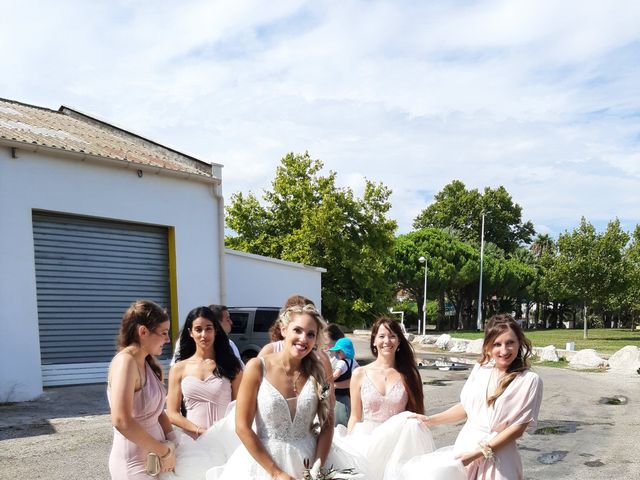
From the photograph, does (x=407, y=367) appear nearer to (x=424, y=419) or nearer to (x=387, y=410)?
(x=387, y=410)

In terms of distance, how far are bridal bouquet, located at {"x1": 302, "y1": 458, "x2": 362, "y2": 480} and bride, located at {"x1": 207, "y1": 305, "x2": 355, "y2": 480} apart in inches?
1.9

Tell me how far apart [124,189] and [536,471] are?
472 inches

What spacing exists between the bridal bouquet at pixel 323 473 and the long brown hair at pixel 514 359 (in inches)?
44.3

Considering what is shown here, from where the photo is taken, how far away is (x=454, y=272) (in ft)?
197

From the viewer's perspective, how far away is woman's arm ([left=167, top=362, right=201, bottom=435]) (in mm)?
4805

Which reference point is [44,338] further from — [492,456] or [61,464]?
[492,456]

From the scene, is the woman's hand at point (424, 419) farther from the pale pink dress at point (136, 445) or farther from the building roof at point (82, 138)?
the building roof at point (82, 138)

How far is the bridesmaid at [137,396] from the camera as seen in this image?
140 inches

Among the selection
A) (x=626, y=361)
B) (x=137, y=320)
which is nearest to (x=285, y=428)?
(x=137, y=320)

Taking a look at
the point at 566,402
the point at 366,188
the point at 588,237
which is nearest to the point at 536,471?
the point at 566,402

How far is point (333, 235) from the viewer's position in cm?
2952

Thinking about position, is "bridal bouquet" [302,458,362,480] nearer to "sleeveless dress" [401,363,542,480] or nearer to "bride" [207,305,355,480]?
"bride" [207,305,355,480]

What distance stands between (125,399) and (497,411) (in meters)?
2.19

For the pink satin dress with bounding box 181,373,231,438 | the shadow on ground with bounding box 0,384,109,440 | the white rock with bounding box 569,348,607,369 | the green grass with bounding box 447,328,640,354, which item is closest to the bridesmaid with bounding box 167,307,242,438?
the pink satin dress with bounding box 181,373,231,438
